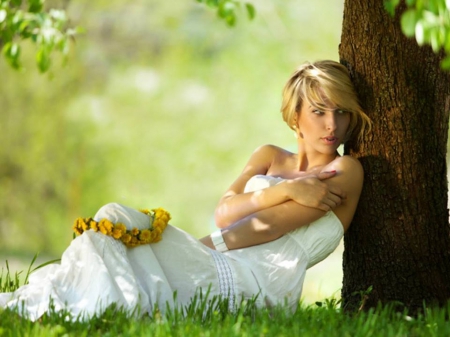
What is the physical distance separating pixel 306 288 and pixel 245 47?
4.79 metres

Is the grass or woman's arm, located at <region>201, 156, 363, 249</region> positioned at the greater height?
woman's arm, located at <region>201, 156, 363, 249</region>

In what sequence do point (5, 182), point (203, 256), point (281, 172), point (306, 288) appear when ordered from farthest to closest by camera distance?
point (5, 182) < point (306, 288) < point (281, 172) < point (203, 256)

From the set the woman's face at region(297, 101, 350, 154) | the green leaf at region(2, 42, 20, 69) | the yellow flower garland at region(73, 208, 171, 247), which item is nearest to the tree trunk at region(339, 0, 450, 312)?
the woman's face at region(297, 101, 350, 154)

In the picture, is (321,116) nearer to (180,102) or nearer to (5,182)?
(180,102)

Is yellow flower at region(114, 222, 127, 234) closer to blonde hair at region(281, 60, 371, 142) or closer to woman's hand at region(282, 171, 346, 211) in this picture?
woman's hand at region(282, 171, 346, 211)

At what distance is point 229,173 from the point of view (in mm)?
13242

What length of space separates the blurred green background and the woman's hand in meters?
9.65

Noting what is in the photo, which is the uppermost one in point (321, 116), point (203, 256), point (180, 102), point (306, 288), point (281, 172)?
point (180, 102)

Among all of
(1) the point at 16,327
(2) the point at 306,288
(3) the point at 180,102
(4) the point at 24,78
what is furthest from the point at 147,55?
(1) the point at 16,327

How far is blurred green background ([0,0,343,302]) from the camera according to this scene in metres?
13.2

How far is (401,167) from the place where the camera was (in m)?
3.16

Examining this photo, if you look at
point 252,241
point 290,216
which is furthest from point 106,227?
point 290,216

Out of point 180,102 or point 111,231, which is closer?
point 111,231

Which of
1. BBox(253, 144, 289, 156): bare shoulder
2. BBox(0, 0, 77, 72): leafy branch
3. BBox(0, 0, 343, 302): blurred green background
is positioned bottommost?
BBox(253, 144, 289, 156): bare shoulder
